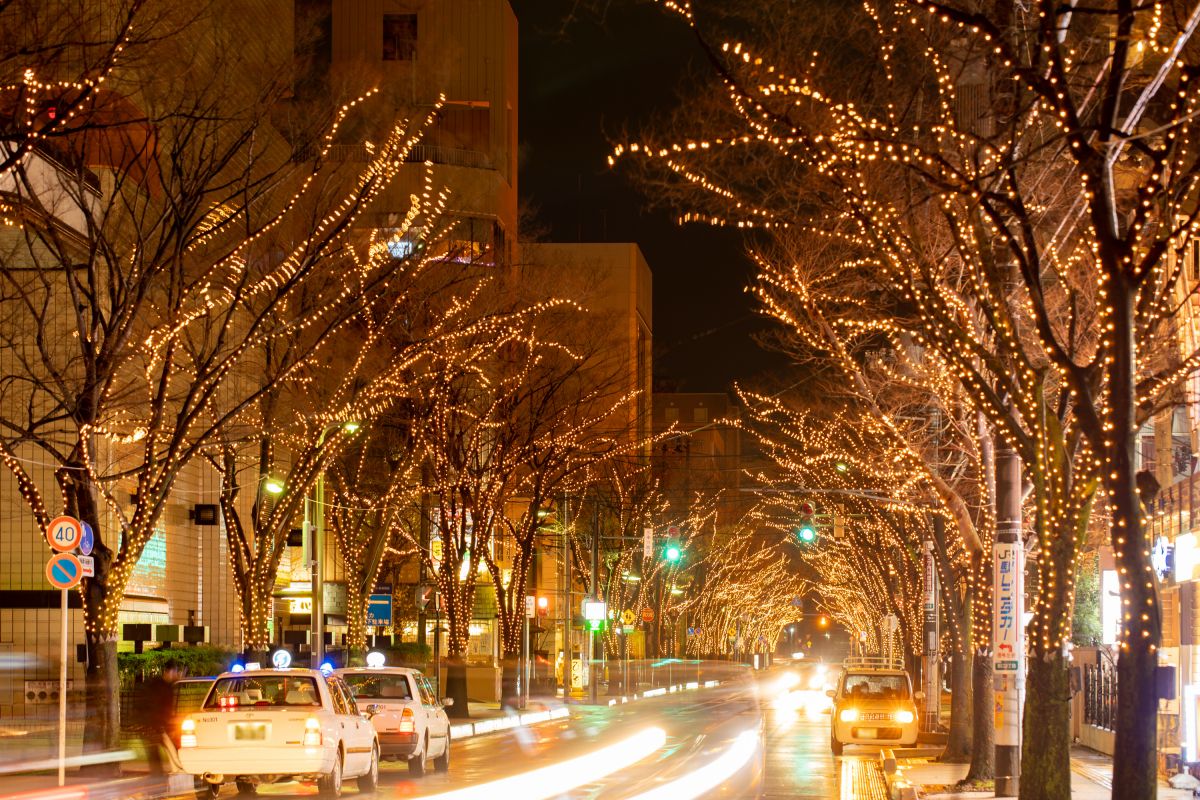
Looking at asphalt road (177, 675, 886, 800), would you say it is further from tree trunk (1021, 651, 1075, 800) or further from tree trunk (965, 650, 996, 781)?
tree trunk (1021, 651, 1075, 800)

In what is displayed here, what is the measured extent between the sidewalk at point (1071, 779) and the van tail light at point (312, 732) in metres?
7.39

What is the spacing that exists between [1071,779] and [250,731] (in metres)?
10.3

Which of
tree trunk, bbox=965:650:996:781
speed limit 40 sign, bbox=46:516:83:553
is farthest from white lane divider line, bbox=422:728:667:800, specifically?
speed limit 40 sign, bbox=46:516:83:553

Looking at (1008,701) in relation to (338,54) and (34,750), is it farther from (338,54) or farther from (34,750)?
(338,54)

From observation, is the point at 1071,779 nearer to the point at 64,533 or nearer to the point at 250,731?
the point at 250,731

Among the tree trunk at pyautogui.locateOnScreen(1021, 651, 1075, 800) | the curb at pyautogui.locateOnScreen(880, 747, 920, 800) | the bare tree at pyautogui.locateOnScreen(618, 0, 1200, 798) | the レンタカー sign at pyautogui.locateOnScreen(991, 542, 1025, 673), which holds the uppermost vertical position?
the bare tree at pyautogui.locateOnScreen(618, 0, 1200, 798)

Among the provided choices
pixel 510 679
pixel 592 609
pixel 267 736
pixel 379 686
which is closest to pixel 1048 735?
pixel 267 736

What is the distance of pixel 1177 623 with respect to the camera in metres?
30.5

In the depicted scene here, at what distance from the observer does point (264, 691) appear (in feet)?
64.8

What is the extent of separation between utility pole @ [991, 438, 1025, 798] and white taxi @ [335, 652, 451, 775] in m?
8.86

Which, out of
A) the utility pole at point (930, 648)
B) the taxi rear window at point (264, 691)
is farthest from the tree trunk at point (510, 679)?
the taxi rear window at point (264, 691)

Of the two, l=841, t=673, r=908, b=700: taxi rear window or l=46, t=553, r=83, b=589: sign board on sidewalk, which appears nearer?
l=46, t=553, r=83, b=589: sign board on sidewalk

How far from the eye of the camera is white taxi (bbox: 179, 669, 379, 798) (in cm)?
1847

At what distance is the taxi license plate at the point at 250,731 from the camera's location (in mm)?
18531
